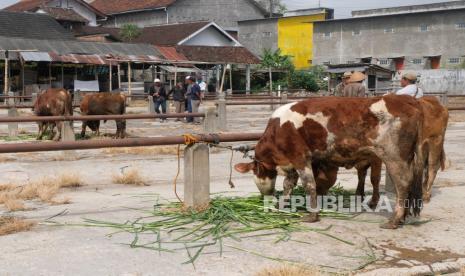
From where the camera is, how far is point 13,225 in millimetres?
6559

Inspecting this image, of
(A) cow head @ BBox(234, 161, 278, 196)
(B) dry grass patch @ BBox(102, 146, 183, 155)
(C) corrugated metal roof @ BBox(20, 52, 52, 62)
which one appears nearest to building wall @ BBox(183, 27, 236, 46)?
(C) corrugated metal roof @ BBox(20, 52, 52, 62)

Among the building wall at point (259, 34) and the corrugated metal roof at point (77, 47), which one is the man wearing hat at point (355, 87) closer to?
the corrugated metal roof at point (77, 47)

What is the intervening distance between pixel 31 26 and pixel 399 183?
4312cm

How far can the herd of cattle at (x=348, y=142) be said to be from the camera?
6.59 metres

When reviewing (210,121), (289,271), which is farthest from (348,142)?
(210,121)

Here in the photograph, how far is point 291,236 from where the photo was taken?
6.38 metres

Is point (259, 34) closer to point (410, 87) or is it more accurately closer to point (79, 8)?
point (79, 8)

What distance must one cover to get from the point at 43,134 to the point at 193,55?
27.7 m

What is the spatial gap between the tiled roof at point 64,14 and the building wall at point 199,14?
8945 mm

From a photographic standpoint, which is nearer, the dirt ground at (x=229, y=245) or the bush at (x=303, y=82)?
the dirt ground at (x=229, y=245)

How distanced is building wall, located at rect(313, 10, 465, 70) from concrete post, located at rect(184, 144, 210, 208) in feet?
151

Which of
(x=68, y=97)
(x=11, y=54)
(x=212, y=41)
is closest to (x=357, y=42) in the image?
(x=212, y=41)

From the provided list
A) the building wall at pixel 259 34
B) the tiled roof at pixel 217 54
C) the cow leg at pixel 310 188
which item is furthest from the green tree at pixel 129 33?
the cow leg at pixel 310 188

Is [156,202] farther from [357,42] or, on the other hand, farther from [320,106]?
[357,42]
